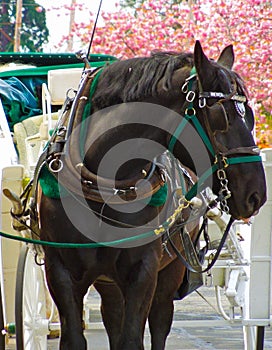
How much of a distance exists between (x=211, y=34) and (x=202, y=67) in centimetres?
1488

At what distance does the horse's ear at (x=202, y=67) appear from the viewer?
460cm

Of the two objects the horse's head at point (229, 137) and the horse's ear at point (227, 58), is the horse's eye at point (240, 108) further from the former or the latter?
the horse's ear at point (227, 58)

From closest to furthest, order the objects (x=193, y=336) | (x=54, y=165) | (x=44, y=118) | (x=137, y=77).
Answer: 1. (x=137, y=77)
2. (x=54, y=165)
3. (x=44, y=118)
4. (x=193, y=336)

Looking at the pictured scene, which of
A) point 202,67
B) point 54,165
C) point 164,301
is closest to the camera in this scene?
point 202,67

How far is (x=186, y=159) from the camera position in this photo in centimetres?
476

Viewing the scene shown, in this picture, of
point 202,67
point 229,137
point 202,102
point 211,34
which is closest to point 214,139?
point 229,137

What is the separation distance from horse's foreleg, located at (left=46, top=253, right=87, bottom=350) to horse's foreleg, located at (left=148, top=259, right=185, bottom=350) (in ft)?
3.44

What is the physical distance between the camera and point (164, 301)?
594 centimetres

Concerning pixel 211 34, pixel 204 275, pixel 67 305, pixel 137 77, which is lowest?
pixel 204 275

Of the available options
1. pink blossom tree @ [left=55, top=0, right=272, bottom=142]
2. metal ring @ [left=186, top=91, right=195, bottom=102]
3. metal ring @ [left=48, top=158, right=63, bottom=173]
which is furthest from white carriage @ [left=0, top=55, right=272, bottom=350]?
pink blossom tree @ [left=55, top=0, right=272, bottom=142]

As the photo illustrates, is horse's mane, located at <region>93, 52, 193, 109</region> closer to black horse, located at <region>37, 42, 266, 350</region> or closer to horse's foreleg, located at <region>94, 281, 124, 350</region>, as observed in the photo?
black horse, located at <region>37, 42, 266, 350</region>

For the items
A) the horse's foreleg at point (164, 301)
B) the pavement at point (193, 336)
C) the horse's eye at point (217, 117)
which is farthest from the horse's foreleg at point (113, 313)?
the pavement at point (193, 336)

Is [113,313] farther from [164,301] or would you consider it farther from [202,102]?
[202,102]

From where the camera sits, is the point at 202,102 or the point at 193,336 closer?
the point at 202,102
